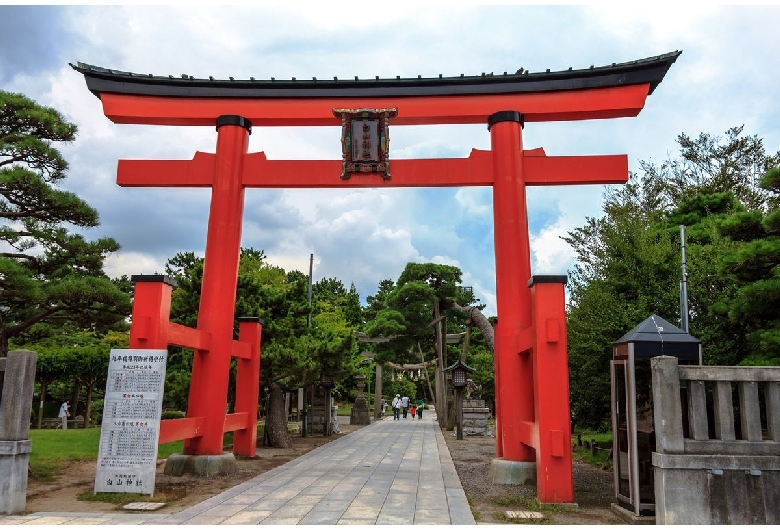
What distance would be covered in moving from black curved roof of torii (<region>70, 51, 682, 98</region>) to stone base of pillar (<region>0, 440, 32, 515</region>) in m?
7.64

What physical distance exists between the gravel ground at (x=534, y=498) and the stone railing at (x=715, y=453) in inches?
44.1

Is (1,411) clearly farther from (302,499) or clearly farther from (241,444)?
(241,444)

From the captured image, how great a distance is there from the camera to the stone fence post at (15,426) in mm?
6789

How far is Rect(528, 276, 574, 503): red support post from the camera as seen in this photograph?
25.6 feet

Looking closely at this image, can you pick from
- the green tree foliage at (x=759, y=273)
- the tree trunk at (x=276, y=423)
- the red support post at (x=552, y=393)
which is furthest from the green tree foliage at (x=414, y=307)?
the red support post at (x=552, y=393)

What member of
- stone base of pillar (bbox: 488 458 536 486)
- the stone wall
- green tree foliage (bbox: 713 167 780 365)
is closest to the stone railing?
green tree foliage (bbox: 713 167 780 365)

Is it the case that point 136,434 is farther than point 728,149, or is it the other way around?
point 728,149

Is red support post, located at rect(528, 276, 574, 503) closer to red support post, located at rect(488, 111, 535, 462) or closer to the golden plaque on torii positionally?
red support post, located at rect(488, 111, 535, 462)

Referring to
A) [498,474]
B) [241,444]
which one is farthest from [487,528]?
[241,444]

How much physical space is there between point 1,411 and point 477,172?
863 centimetres

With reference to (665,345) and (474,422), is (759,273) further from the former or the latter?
(474,422)

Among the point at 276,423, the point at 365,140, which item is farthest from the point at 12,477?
the point at 276,423

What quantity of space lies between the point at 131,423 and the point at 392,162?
6558 mm

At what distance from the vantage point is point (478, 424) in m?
21.3
